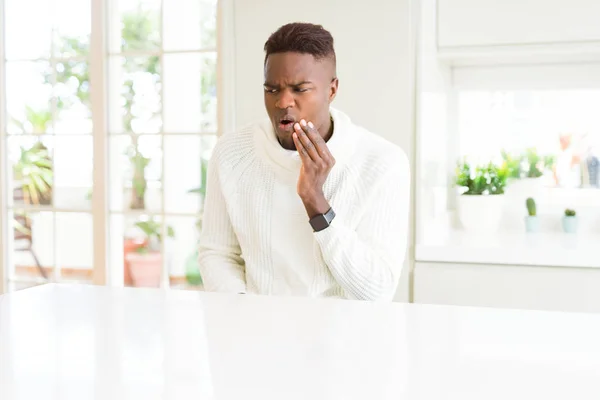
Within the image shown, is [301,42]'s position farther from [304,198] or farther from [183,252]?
[183,252]

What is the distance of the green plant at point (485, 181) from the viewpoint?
3.04 metres

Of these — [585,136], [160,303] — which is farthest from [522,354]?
[585,136]

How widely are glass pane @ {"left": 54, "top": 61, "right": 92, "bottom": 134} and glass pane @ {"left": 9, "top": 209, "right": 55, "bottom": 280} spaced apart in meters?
0.47

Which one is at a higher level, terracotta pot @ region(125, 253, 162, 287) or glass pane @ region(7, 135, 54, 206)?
glass pane @ region(7, 135, 54, 206)

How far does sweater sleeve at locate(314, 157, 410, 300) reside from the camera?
1716 millimetres

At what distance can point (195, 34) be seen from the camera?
3.18 m

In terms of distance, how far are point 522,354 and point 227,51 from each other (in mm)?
2201

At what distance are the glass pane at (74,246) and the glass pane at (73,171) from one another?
0.07m

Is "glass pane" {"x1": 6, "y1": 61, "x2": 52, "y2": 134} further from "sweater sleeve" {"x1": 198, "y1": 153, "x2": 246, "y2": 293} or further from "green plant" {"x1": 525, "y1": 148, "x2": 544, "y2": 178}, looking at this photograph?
"green plant" {"x1": 525, "y1": 148, "x2": 544, "y2": 178}

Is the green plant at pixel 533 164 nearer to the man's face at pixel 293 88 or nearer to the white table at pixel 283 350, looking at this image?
the man's face at pixel 293 88

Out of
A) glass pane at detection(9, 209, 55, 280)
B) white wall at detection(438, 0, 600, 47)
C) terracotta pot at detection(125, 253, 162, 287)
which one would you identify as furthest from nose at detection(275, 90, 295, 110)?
glass pane at detection(9, 209, 55, 280)

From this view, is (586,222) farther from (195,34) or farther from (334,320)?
(334,320)

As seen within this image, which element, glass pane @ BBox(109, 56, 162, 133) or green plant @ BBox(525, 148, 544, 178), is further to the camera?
glass pane @ BBox(109, 56, 162, 133)

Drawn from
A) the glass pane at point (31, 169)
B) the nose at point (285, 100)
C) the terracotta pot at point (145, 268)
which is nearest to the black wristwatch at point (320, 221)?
the nose at point (285, 100)
